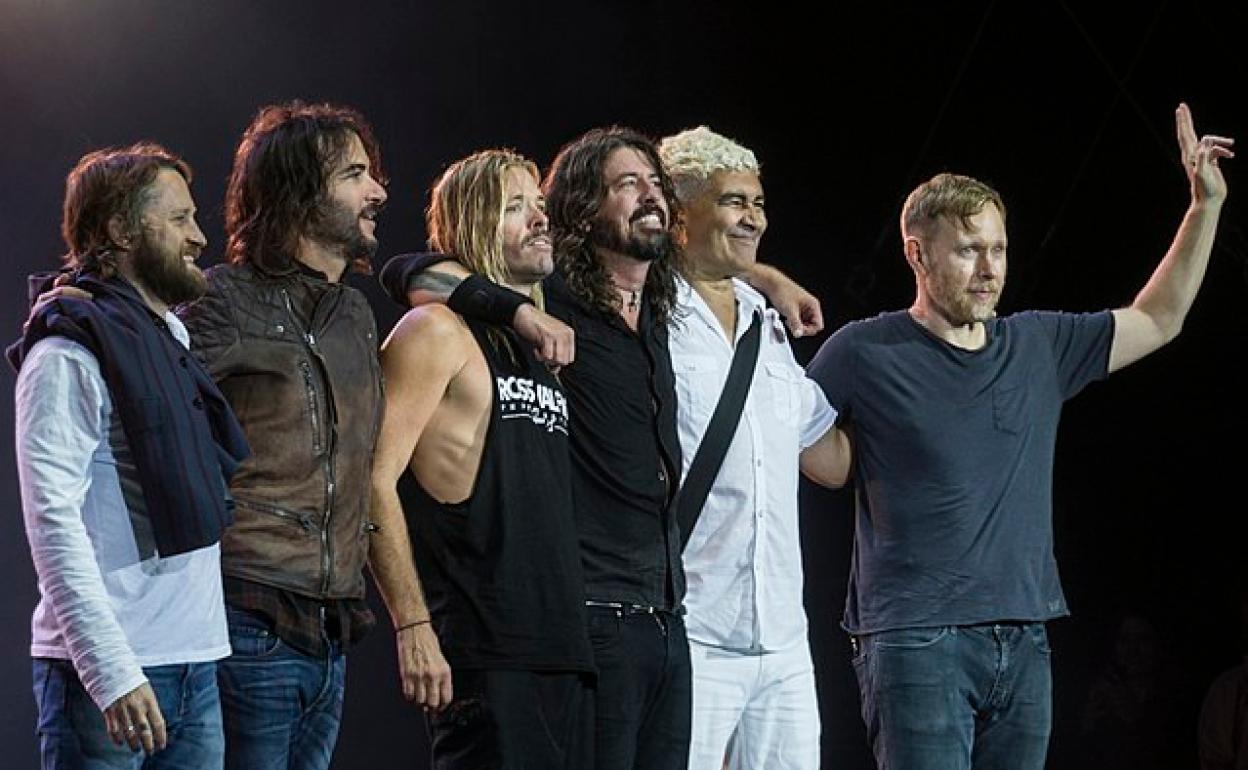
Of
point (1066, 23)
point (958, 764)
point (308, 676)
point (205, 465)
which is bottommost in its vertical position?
point (958, 764)

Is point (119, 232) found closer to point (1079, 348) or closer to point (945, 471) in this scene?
point (945, 471)

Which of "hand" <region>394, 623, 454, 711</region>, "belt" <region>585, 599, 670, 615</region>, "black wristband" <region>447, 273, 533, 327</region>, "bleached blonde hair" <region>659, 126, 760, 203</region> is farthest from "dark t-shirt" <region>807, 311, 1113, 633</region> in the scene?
"hand" <region>394, 623, 454, 711</region>

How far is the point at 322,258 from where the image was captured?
2896mm

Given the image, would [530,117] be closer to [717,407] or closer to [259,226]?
[717,407]

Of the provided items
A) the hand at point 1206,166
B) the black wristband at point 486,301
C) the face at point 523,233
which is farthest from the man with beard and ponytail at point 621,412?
the hand at point 1206,166

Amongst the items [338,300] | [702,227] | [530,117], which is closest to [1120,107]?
[530,117]

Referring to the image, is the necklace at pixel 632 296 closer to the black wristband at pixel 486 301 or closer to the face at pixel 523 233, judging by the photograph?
the face at pixel 523 233

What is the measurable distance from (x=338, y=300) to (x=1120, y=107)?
3.08 meters

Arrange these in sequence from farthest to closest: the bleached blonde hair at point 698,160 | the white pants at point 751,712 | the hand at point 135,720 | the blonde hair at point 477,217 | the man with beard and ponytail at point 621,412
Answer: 1. the bleached blonde hair at point 698,160
2. the white pants at point 751,712
3. the blonde hair at point 477,217
4. the man with beard and ponytail at point 621,412
5. the hand at point 135,720

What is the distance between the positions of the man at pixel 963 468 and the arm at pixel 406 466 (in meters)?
0.97

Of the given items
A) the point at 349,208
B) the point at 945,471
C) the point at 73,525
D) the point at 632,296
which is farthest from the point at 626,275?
the point at 73,525

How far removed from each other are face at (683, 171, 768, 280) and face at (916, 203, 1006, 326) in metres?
0.38

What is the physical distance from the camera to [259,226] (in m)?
2.86

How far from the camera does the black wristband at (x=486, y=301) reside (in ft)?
9.57
